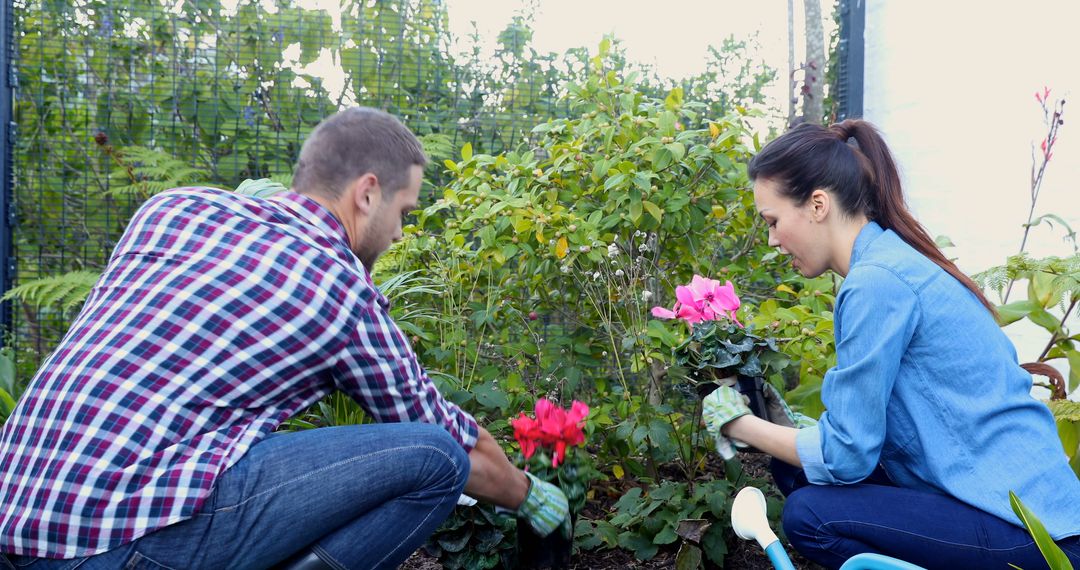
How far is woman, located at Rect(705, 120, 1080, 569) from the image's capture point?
1972 mm

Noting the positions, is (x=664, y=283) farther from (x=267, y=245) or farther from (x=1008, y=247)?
(x=267, y=245)

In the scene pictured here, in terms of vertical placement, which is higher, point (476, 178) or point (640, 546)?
point (476, 178)

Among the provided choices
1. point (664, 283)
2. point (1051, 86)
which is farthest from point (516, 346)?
point (1051, 86)

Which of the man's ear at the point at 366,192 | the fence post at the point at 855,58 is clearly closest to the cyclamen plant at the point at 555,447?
the man's ear at the point at 366,192

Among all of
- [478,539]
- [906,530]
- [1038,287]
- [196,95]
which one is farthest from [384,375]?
[196,95]

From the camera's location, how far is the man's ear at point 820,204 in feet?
7.11

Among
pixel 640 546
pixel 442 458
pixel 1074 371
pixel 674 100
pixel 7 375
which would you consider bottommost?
pixel 640 546

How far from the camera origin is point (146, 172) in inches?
175

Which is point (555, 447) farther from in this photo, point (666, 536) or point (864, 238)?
point (864, 238)

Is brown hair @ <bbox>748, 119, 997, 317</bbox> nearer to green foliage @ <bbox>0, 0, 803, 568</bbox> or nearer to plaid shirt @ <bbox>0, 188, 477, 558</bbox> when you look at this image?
green foliage @ <bbox>0, 0, 803, 568</bbox>

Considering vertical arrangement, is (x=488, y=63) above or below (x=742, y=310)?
above

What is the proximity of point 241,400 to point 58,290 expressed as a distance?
294 cm

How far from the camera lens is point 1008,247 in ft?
13.6

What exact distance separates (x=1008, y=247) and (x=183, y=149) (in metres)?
3.92
